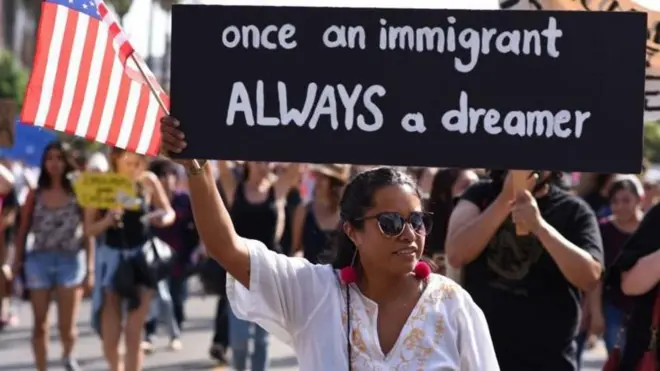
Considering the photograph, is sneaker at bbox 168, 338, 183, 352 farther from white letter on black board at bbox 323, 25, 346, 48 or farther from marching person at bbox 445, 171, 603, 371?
white letter on black board at bbox 323, 25, 346, 48

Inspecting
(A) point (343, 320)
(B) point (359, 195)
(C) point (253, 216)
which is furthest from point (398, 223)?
(C) point (253, 216)

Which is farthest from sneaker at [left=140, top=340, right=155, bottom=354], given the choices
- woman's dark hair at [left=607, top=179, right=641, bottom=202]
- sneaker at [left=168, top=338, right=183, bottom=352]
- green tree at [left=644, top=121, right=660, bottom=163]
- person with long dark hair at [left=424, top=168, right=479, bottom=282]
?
green tree at [left=644, top=121, right=660, bottom=163]

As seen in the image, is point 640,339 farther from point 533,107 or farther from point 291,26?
point 291,26

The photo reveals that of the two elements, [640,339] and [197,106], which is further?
[640,339]

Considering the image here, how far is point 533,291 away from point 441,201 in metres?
2.14

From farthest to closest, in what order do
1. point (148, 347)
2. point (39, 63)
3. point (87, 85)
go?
1. point (148, 347)
2. point (87, 85)
3. point (39, 63)

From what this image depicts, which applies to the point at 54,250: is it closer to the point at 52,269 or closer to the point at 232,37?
the point at 52,269

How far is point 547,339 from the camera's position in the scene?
605 centimetres

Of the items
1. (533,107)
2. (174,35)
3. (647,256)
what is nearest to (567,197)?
(647,256)

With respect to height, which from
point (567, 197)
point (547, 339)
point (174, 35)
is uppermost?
point (174, 35)

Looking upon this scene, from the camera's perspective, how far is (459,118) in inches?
173

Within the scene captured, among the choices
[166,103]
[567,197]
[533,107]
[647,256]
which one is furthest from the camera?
[567,197]

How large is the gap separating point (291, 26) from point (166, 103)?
22.9 inches

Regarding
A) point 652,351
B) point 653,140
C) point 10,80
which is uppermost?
point 10,80
